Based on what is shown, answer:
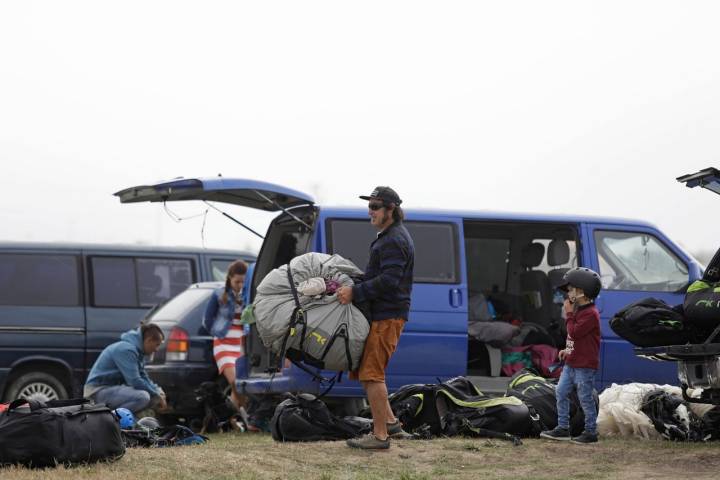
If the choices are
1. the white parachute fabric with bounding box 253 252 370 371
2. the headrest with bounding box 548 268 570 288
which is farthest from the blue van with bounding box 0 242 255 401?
the white parachute fabric with bounding box 253 252 370 371

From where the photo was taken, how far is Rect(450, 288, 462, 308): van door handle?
34.9 ft

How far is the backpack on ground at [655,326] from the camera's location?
8352 mm

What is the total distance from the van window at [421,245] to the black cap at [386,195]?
6.10 ft

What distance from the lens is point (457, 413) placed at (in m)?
9.70

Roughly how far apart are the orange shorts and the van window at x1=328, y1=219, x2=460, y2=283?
1.94 meters

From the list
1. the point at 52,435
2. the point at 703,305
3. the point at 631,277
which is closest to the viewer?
the point at 52,435

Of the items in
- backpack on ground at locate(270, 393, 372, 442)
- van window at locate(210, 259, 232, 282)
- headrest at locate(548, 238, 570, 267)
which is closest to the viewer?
backpack on ground at locate(270, 393, 372, 442)

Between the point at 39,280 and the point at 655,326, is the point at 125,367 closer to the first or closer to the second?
the point at 39,280

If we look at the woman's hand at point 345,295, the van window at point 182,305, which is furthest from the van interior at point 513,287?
the woman's hand at point 345,295

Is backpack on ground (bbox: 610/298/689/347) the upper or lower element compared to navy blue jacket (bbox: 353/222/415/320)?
lower

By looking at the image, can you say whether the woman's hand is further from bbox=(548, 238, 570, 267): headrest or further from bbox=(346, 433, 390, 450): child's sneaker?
bbox=(548, 238, 570, 267): headrest

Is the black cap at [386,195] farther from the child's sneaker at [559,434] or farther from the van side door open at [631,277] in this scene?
the van side door open at [631,277]

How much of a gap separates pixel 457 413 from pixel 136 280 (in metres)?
5.81

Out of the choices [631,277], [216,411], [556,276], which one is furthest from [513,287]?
[216,411]
